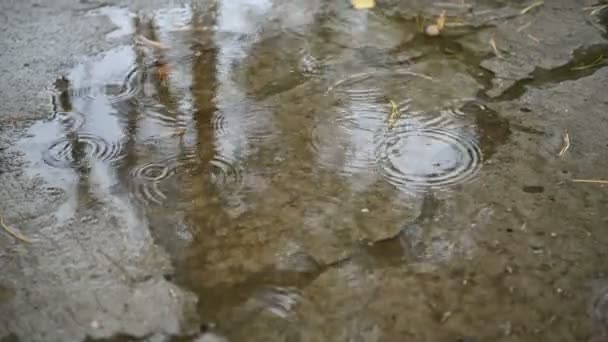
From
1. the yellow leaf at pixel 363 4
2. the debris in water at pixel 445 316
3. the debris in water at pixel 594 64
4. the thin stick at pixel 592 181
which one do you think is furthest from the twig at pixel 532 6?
the debris in water at pixel 445 316

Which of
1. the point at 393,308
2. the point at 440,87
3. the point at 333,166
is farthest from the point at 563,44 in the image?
the point at 393,308

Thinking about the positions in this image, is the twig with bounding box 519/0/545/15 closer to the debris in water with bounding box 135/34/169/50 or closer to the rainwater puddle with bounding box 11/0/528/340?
the rainwater puddle with bounding box 11/0/528/340

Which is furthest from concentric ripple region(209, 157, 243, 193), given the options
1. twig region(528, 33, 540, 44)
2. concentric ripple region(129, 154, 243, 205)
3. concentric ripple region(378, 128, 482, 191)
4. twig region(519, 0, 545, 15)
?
twig region(519, 0, 545, 15)

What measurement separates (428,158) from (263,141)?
0.58 meters

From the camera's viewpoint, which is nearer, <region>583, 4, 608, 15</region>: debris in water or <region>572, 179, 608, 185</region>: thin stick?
<region>572, 179, 608, 185</region>: thin stick

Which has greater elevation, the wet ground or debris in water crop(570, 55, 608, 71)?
debris in water crop(570, 55, 608, 71)

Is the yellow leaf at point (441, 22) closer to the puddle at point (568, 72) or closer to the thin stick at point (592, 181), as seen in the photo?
the puddle at point (568, 72)

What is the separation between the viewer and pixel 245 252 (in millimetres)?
1817

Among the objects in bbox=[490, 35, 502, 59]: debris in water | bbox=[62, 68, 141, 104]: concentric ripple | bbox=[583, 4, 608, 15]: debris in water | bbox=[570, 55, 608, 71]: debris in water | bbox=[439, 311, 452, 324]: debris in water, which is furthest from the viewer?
bbox=[583, 4, 608, 15]: debris in water

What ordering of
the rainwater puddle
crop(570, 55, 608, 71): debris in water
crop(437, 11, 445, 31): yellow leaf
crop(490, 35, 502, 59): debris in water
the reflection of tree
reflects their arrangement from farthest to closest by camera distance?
crop(437, 11, 445, 31): yellow leaf < crop(490, 35, 502, 59): debris in water < crop(570, 55, 608, 71): debris in water < the reflection of tree < the rainwater puddle

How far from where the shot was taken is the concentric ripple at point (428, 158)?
210 cm

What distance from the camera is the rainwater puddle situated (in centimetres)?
183

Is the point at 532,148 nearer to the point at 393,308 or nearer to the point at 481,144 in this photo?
the point at 481,144

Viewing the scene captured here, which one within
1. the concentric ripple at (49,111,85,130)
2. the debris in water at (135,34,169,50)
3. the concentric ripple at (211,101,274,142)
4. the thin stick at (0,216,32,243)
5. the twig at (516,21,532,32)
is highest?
the twig at (516,21,532,32)
